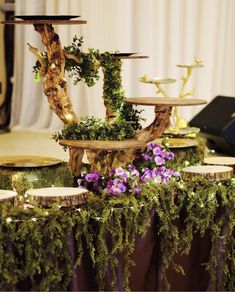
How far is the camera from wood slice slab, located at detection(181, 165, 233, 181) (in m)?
2.78

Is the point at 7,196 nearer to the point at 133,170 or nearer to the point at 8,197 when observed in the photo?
the point at 8,197

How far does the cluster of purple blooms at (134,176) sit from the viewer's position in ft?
8.41

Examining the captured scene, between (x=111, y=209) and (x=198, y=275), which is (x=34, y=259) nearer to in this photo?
(x=111, y=209)

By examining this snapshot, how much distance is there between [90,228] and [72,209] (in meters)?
0.09

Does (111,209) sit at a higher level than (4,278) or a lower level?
higher

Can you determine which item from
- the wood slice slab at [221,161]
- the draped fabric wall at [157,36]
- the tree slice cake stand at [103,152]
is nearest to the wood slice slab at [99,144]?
the tree slice cake stand at [103,152]

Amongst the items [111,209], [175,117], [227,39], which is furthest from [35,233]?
[227,39]

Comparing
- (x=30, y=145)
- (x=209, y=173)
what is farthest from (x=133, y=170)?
(x=30, y=145)

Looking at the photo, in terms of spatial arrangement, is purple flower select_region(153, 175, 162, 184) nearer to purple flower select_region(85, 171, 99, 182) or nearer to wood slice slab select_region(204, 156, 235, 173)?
purple flower select_region(85, 171, 99, 182)

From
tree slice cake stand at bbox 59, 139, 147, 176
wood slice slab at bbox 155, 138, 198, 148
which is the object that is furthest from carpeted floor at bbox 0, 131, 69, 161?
tree slice cake stand at bbox 59, 139, 147, 176

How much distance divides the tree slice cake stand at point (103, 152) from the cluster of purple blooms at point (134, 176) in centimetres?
6

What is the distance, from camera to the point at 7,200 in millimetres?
2342

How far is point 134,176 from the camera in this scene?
8.70 ft

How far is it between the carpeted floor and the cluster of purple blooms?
2389mm
